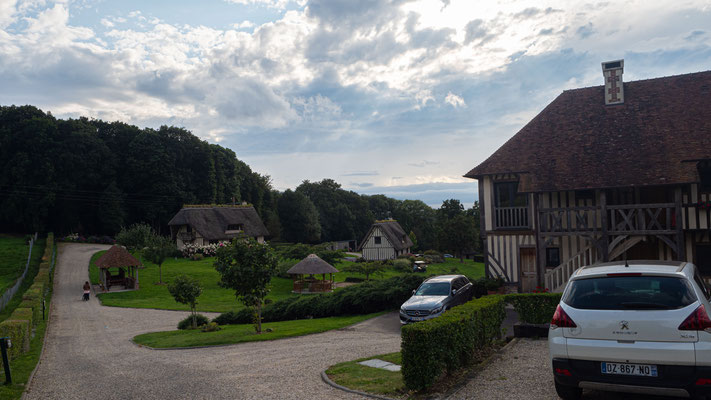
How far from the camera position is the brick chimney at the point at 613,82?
21188mm

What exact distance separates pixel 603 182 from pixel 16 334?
1978 centimetres

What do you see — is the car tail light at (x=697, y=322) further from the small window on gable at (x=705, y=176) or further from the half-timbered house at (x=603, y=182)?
the small window on gable at (x=705, y=176)

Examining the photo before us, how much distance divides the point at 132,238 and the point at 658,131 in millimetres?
40415

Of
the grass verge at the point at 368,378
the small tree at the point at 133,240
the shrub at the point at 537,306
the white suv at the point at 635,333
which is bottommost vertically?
Answer: the grass verge at the point at 368,378

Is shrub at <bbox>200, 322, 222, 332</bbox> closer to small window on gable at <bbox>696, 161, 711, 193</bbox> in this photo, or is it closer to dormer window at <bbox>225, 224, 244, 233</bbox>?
small window on gable at <bbox>696, 161, 711, 193</bbox>

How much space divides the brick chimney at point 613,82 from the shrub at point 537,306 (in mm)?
13883

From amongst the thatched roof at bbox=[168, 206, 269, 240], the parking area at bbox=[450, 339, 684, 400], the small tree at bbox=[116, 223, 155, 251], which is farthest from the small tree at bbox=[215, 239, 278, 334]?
the thatched roof at bbox=[168, 206, 269, 240]

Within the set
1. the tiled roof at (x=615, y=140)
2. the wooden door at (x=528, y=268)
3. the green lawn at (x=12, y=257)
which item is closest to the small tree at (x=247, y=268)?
the tiled roof at (x=615, y=140)

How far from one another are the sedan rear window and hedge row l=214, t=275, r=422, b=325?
13.2 meters

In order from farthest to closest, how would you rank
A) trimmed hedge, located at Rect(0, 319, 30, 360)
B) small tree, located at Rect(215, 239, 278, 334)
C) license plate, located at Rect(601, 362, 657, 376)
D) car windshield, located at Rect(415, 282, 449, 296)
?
1. small tree, located at Rect(215, 239, 278, 334)
2. car windshield, located at Rect(415, 282, 449, 296)
3. trimmed hedge, located at Rect(0, 319, 30, 360)
4. license plate, located at Rect(601, 362, 657, 376)

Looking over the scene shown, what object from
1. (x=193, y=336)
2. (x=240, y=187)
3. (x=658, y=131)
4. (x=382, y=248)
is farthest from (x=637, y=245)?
(x=240, y=187)

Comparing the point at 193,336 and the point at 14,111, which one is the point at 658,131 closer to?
the point at 193,336

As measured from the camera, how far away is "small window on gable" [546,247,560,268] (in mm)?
20406

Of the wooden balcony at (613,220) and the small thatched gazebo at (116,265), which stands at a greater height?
the wooden balcony at (613,220)
